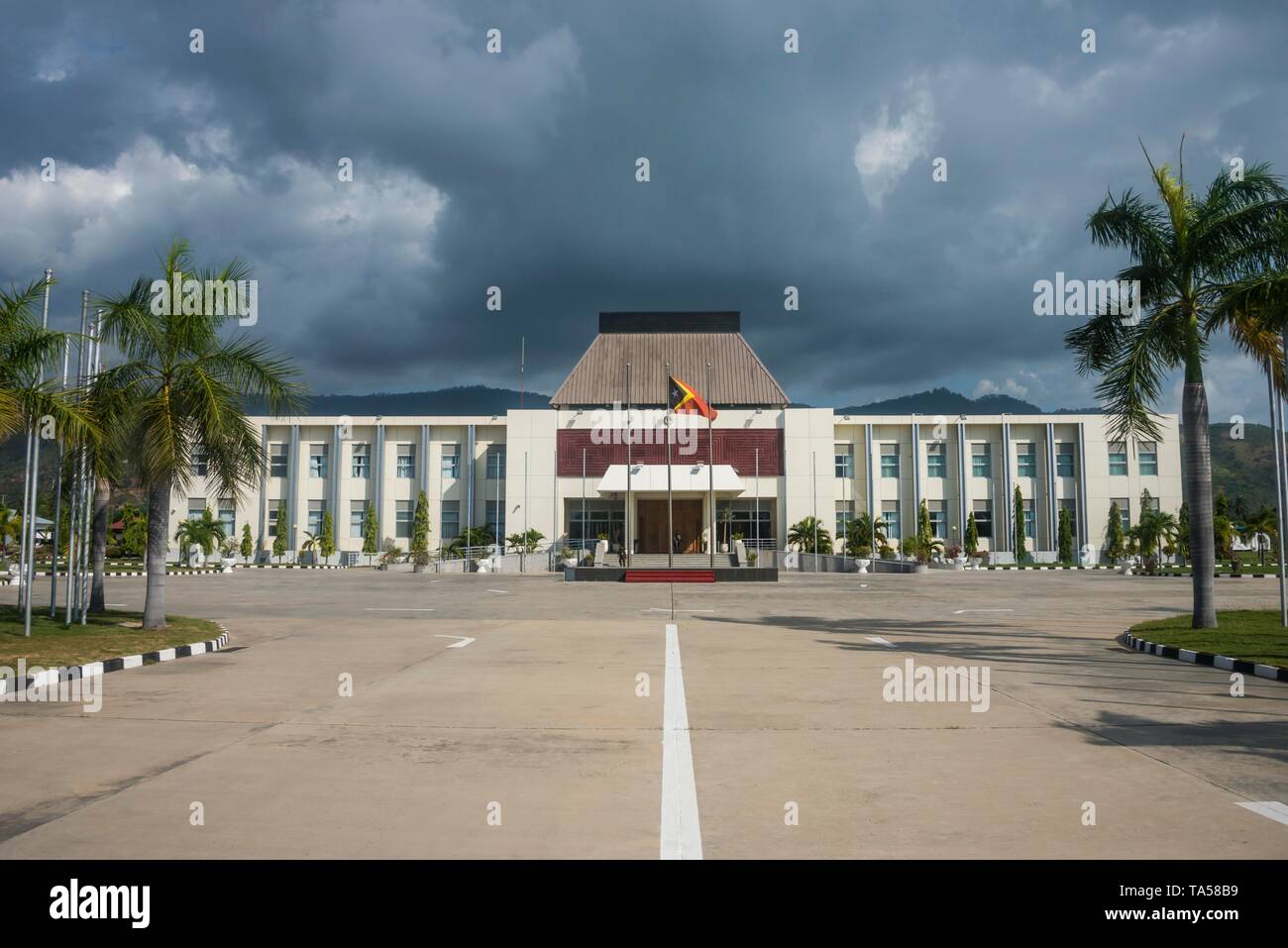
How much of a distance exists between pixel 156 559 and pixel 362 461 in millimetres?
47704

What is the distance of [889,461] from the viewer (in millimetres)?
61375

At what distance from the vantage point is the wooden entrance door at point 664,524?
54.8m

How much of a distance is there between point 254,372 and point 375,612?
24.6ft

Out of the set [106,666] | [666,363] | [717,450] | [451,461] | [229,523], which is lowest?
[106,666]

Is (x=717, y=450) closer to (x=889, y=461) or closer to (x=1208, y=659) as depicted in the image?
(x=889, y=461)

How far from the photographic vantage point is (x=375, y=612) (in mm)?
21359

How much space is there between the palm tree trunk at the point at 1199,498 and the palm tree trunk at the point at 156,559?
1747 centimetres

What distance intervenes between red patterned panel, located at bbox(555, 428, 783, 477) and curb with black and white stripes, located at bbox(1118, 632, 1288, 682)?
4041 cm

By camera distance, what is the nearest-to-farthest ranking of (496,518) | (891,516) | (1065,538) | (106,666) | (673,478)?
1. (106,666)
2. (673,478)
3. (1065,538)
4. (496,518)
5. (891,516)

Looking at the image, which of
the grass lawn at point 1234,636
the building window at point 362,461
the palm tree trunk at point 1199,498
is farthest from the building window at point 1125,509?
the building window at point 362,461

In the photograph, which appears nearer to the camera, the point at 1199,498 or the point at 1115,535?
the point at 1199,498

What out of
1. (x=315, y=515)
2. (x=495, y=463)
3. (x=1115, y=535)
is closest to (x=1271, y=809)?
(x=1115, y=535)
